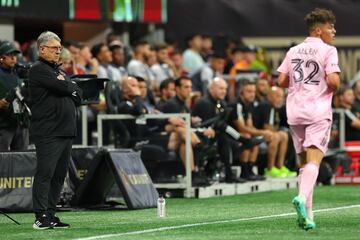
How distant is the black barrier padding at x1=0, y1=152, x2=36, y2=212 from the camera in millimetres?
15234

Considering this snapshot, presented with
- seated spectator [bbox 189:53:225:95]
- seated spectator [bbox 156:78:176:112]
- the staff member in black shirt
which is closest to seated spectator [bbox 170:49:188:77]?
seated spectator [bbox 189:53:225:95]

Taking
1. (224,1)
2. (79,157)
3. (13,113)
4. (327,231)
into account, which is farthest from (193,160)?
(224,1)

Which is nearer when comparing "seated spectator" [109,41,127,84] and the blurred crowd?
the blurred crowd

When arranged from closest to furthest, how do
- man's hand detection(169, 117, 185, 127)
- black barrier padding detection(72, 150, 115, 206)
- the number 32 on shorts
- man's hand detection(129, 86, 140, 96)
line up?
the number 32 on shorts → black barrier padding detection(72, 150, 115, 206) → man's hand detection(169, 117, 185, 127) → man's hand detection(129, 86, 140, 96)

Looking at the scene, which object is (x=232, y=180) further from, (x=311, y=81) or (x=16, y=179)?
(x=311, y=81)

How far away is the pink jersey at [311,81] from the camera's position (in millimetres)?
11875

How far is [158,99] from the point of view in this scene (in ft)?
69.6

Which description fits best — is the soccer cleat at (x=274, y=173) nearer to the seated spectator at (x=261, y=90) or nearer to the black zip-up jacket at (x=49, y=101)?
the seated spectator at (x=261, y=90)

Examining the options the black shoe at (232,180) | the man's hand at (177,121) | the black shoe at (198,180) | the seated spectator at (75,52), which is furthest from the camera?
the black shoe at (232,180)

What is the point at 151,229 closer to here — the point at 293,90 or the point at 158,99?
the point at 293,90

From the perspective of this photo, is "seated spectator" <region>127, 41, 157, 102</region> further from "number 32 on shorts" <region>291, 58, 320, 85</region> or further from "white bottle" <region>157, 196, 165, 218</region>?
"number 32 on shorts" <region>291, 58, 320, 85</region>

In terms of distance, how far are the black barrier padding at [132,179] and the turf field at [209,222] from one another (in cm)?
25

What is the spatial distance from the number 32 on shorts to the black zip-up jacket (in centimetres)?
229

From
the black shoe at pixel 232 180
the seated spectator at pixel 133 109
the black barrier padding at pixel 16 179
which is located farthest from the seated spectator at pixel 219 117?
the black barrier padding at pixel 16 179
